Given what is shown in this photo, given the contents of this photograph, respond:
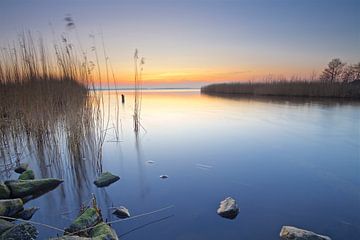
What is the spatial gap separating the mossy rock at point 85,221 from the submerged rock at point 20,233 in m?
0.24

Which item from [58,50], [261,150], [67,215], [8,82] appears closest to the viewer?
[67,215]

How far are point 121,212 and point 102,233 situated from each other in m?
0.50

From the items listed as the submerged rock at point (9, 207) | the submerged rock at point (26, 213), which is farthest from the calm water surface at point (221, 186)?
the submerged rock at point (9, 207)

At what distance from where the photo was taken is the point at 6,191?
2.38m

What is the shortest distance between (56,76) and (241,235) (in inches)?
142

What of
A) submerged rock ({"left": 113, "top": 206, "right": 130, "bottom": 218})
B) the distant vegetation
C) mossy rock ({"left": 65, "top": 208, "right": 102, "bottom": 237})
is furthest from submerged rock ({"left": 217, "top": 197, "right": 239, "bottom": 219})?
the distant vegetation

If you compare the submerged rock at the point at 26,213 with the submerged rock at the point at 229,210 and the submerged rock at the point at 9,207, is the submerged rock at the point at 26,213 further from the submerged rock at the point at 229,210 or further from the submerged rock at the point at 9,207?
the submerged rock at the point at 229,210

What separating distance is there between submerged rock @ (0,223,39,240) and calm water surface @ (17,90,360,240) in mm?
187

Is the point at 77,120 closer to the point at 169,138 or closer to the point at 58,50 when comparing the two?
the point at 58,50

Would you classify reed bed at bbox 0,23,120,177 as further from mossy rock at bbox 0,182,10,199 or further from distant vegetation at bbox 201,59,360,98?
distant vegetation at bbox 201,59,360,98

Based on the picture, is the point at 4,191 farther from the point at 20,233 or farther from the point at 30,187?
the point at 20,233

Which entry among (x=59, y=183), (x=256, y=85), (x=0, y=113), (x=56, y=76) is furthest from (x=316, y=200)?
(x=256, y=85)

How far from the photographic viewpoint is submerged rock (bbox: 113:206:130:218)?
7.24ft

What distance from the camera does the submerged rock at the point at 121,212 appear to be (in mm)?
2207
